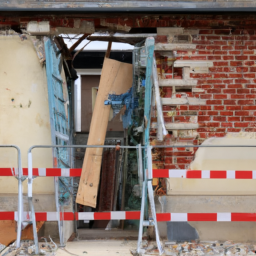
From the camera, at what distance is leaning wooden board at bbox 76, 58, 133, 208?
16.9 feet

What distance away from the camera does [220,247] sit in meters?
4.41

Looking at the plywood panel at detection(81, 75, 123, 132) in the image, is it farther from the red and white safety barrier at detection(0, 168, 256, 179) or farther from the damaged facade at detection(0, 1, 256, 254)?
the red and white safety barrier at detection(0, 168, 256, 179)

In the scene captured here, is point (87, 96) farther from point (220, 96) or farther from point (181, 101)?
point (220, 96)

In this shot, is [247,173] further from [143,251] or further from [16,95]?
[16,95]

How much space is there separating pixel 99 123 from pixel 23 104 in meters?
1.20

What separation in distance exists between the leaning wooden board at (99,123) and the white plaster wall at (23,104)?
0.55 m

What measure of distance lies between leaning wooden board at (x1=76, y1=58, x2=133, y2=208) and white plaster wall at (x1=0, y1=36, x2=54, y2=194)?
552mm

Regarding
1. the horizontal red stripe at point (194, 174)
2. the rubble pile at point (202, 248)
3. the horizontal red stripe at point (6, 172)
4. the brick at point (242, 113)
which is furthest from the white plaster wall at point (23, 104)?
the brick at point (242, 113)

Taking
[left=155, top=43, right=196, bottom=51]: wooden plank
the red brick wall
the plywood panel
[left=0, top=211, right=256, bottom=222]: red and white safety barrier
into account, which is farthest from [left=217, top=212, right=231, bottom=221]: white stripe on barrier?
the plywood panel

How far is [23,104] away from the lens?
4.96 meters

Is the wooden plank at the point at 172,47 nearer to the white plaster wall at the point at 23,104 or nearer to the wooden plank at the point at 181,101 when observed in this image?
the wooden plank at the point at 181,101

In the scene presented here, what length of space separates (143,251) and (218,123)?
2.06 meters

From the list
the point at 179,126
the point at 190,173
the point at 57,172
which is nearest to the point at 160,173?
the point at 190,173

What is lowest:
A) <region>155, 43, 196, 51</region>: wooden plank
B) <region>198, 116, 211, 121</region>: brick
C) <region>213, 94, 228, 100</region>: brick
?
<region>198, 116, 211, 121</region>: brick
